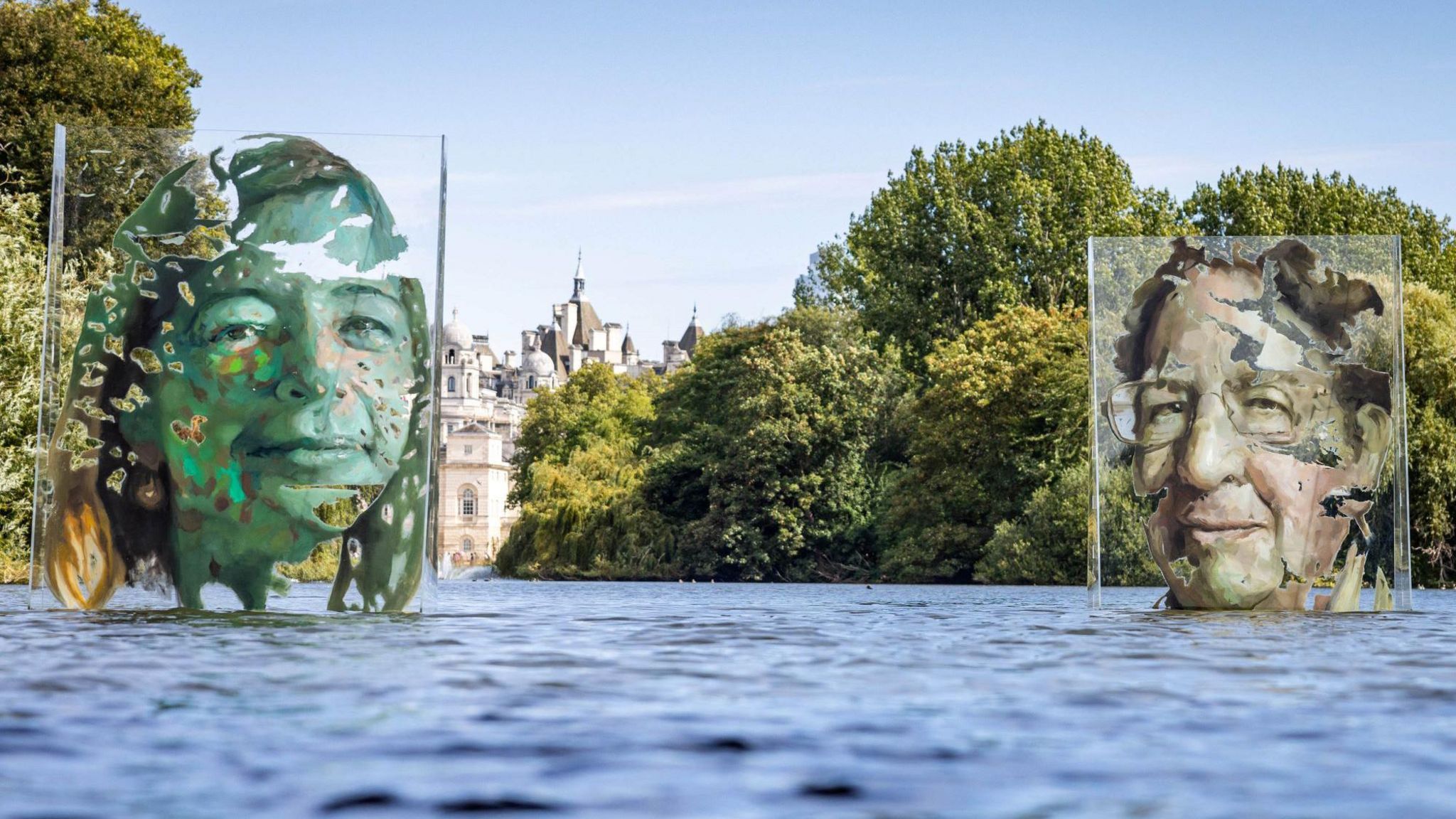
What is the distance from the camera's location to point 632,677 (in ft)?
30.5

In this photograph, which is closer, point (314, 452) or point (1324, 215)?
point (314, 452)

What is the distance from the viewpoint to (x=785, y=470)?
2132 inches

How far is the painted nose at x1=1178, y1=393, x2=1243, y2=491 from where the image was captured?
16297 millimetres

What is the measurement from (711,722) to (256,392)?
8470 millimetres

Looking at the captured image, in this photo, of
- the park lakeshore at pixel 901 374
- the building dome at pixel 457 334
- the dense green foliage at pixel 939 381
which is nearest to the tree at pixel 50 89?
the park lakeshore at pixel 901 374

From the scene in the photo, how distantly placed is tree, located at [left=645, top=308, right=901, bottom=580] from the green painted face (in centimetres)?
3780

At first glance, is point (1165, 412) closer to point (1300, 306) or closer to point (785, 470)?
point (1300, 306)

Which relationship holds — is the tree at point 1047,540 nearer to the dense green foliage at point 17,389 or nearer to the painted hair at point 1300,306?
the painted hair at point 1300,306

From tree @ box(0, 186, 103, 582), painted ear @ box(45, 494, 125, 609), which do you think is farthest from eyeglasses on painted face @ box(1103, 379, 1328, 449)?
tree @ box(0, 186, 103, 582)

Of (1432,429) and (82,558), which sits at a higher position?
(1432,429)

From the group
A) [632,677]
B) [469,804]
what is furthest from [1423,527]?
[469,804]

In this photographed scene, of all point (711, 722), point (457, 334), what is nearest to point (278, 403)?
point (711, 722)

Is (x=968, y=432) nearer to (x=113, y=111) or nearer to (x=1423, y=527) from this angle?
(x=1423, y=527)

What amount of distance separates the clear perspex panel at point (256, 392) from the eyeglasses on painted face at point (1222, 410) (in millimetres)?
6015
